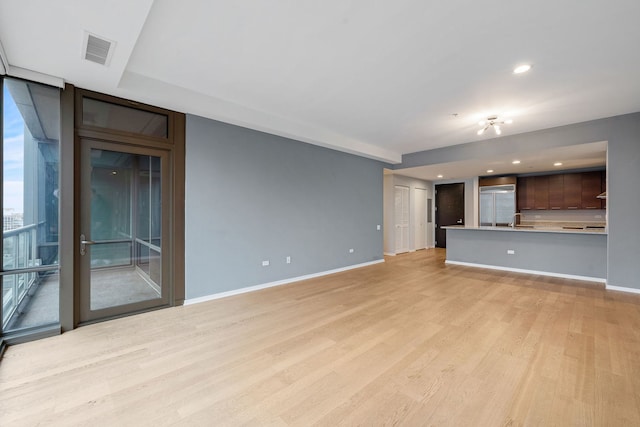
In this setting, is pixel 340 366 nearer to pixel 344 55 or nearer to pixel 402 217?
pixel 344 55

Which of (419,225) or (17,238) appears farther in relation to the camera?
(419,225)

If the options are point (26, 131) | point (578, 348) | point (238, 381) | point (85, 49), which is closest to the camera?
point (238, 381)

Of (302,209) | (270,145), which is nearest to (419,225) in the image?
(302,209)

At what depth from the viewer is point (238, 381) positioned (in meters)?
2.10

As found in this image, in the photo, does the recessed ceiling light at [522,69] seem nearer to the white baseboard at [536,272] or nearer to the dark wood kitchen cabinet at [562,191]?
the white baseboard at [536,272]

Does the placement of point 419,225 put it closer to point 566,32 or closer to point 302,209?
point 302,209

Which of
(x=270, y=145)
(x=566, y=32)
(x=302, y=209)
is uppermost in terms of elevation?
(x=566, y=32)

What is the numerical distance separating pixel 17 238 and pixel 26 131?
1.09 metres

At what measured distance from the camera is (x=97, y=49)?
7.70 ft

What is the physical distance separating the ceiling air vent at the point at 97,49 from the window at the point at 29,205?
0.86m

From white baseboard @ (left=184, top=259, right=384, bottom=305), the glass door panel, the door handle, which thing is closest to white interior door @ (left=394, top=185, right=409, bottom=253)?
white baseboard @ (left=184, top=259, right=384, bottom=305)

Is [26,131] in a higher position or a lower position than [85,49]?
lower

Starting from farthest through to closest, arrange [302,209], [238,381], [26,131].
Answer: [302,209] < [26,131] < [238,381]

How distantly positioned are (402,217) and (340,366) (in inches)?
273
